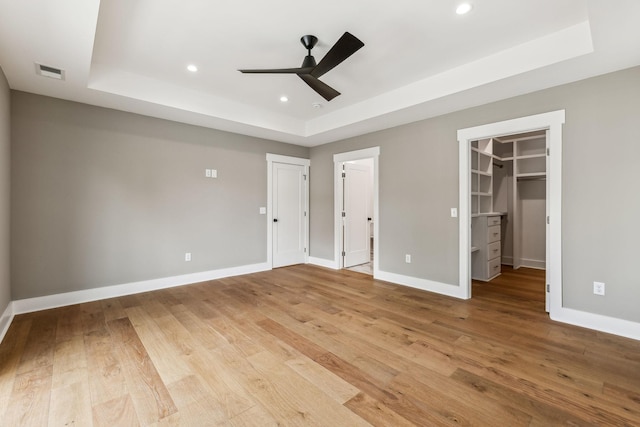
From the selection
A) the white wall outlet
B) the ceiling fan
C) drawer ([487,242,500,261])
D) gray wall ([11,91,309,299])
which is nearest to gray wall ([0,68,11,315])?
gray wall ([11,91,309,299])

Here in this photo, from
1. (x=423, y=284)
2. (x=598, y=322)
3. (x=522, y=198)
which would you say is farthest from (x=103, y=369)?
(x=522, y=198)

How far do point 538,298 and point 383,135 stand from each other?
3197mm

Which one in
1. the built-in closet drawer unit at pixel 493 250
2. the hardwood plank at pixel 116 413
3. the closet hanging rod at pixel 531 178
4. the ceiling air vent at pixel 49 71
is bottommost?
the hardwood plank at pixel 116 413

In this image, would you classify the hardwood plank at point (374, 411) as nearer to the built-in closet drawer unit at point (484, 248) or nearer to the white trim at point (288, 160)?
the built-in closet drawer unit at point (484, 248)

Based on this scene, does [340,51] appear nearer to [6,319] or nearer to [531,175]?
[6,319]

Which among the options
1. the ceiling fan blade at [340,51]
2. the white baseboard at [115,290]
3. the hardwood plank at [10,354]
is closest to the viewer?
the hardwood plank at [10,354]

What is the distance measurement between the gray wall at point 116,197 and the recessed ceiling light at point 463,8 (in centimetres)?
375

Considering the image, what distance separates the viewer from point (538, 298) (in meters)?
3.73

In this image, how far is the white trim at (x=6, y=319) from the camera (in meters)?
2.67

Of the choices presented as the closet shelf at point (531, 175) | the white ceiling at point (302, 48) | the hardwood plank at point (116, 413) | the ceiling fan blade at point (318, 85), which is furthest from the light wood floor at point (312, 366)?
the closet shelf at point (531, 175)

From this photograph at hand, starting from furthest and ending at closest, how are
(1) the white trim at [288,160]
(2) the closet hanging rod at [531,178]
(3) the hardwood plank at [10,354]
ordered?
(2) the closet hanging rod at [531,178] < (1) the white trim at [288,160] < (3) the hardwood plank at [10,354]

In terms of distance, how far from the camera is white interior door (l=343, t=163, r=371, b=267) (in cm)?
559

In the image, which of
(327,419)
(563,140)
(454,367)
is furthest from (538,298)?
(327,419)

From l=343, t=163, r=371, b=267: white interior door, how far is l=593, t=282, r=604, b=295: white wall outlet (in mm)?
3562
